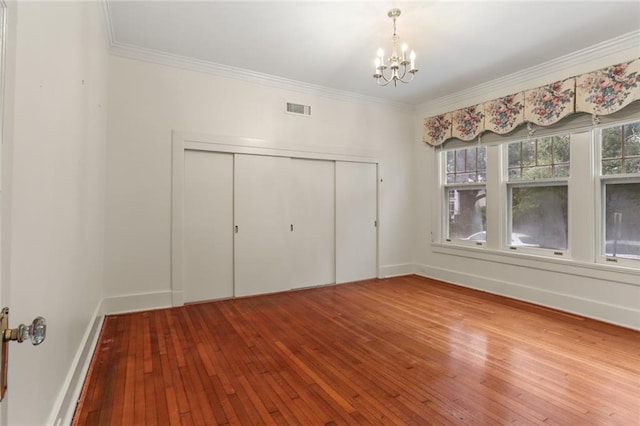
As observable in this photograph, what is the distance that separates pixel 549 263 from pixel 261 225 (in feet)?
12.2

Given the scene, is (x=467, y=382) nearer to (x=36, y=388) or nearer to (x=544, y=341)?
(x=544, y=341)

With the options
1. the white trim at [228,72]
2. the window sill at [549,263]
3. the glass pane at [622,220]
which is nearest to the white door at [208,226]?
the white trim at [228,72]

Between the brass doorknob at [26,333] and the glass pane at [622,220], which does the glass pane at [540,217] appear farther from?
the brass doorknob at [26,333]

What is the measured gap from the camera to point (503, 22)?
3135 mm

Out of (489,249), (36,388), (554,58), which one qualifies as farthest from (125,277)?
(554,58)

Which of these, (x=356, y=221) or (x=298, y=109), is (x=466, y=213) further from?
(x=298, y=109)

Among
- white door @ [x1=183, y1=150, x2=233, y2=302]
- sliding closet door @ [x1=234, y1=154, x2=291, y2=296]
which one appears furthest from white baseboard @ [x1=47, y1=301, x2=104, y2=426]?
sliding closet door @ [x1=234, y1=154, x2=291, y2=296]

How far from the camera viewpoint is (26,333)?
0.71 meters

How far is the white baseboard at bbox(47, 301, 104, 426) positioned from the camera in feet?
5.36

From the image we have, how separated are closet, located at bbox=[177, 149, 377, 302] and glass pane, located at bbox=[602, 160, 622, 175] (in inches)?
115

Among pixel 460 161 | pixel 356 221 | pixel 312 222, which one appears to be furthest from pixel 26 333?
pixel 460 161

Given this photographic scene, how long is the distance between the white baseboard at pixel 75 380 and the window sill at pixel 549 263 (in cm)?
475

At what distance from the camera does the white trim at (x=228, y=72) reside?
3690 millimetres

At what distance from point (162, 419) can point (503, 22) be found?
4.26 meters
